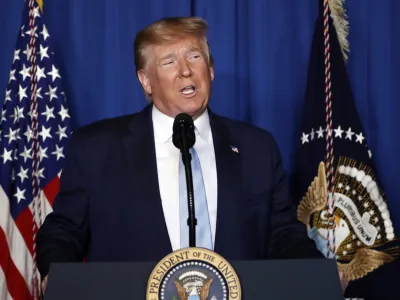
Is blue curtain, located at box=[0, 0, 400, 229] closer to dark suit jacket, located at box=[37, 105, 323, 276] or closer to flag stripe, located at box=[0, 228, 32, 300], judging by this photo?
flag stripe, located at box=[0, 228, 32, 300]

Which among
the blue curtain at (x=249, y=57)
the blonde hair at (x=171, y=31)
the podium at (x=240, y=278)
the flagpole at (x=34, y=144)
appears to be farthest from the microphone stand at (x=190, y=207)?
the blue curtain at (x=249, y=57)

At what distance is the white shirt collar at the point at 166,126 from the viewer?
2.21 m

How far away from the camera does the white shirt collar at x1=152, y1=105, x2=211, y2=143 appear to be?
2.21 m

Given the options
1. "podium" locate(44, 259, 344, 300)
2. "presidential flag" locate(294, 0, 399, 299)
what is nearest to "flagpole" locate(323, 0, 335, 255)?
"presidential flag" locate(294, 0, 399, 299)

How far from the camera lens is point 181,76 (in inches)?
85.9

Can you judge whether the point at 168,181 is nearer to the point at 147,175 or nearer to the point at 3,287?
the point at 147,175

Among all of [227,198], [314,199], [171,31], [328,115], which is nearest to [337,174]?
[314,199]

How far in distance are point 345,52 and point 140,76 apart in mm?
1272

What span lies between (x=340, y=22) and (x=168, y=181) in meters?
1.39

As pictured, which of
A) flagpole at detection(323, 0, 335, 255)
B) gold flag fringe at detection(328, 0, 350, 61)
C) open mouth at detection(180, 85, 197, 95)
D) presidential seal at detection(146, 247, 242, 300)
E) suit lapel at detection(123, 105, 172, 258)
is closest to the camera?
presidential seal at detection(146, 247, 242, 300)

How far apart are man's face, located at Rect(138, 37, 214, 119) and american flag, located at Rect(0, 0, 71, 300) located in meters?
0.82

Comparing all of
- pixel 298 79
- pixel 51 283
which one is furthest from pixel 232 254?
pixel 298 79

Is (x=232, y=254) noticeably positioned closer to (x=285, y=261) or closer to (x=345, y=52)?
(x=285, y=261)

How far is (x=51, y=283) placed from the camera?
1.36 m
